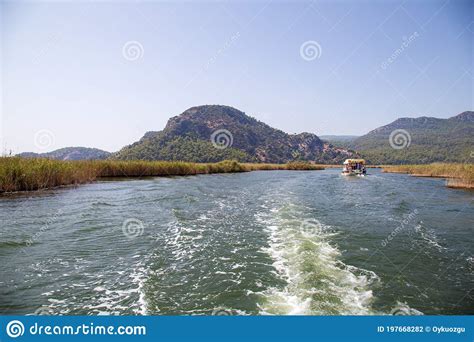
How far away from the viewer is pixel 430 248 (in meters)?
10.6

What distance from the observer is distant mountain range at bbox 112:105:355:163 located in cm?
11488

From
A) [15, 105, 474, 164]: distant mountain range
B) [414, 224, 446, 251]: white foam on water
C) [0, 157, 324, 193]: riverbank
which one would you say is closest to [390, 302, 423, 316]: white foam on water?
[414, 224, 446, 251]: white foam on water

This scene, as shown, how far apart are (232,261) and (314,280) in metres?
2.41

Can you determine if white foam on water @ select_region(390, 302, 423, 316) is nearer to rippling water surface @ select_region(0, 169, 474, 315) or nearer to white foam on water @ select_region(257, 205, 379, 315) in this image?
rippling water surface @ select_region(0, 169, 474, 315)

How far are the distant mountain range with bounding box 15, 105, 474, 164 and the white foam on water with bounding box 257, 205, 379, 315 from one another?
3875 inches

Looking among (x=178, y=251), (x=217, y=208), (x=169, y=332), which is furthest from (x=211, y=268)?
(x=217, y=208)

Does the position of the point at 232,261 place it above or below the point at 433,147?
below

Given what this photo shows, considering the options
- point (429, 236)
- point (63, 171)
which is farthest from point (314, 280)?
point (63, 171)

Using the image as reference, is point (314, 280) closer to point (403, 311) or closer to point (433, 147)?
point (403, 311)

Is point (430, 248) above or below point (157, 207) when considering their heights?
below

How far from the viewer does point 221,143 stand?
154625mm

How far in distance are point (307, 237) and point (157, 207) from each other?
9.62 m

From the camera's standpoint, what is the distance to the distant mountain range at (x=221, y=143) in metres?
115

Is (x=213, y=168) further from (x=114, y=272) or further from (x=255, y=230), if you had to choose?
(x=114, y=272)
